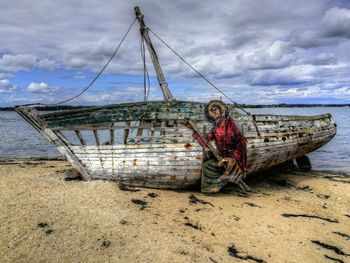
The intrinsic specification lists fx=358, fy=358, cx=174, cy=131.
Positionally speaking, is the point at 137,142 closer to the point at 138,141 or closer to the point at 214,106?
the point at 138,141

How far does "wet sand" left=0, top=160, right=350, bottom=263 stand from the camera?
5.85 meters

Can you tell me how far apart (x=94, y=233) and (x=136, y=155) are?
3134mm

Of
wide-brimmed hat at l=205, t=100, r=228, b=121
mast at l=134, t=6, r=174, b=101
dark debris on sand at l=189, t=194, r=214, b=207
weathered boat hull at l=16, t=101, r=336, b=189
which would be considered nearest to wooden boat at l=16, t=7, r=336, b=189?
weathered boat hull at l=16, t=101, r=336, b=189

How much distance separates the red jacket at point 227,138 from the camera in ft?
30.7

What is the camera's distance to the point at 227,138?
9477 millimetres

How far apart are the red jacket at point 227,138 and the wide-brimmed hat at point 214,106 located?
16 centimetres

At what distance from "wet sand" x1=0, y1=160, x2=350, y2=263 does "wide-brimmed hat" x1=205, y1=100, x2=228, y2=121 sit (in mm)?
2115

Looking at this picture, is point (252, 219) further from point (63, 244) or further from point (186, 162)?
point (63, 244)

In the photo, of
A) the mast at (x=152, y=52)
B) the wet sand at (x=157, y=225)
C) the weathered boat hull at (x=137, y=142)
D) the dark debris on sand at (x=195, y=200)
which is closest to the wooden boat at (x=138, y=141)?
the weathered boat hull at (x=137, y=142)

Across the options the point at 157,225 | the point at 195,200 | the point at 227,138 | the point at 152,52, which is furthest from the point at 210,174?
the point at 152,52

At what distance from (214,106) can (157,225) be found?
385cm

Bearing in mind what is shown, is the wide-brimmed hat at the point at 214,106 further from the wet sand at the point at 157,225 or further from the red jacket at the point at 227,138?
the wet sand at the point at 157,225

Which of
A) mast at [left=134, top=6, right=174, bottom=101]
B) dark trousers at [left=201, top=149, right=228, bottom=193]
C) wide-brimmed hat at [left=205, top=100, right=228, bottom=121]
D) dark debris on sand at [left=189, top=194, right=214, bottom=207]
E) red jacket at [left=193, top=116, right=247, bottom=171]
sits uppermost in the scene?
mast at [left=134, top=6, right=174, bottom=101]

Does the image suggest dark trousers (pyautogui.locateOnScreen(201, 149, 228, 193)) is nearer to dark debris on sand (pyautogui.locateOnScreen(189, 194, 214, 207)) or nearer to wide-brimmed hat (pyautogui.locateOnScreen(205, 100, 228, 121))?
dark debris on sand (pyautogui.locateOnScreen(189, 194, 214, 207))
